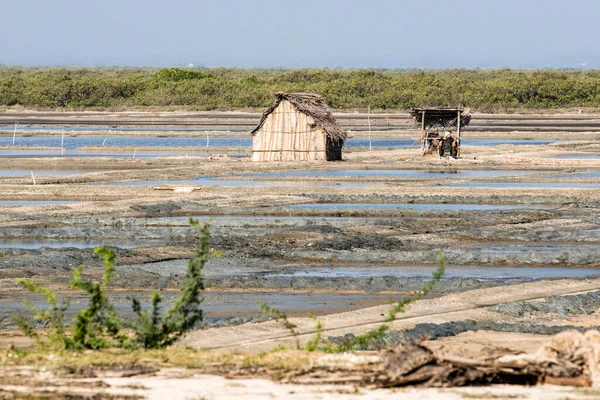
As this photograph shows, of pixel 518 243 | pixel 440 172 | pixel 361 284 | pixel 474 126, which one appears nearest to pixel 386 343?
pixel 361 284

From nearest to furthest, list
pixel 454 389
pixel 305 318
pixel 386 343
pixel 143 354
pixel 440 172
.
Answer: pixel 454 389 < pixel 143 354 < pixel 386 343 < pixel 305 318 < pixel 440 172

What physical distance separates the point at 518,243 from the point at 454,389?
1147 centimetres

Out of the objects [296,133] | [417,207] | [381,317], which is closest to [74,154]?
[296,133]

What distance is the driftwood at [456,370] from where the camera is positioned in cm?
→ 798

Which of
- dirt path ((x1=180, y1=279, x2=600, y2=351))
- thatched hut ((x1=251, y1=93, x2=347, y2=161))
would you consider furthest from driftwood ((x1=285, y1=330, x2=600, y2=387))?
thatched hut ((x1=251, y1=93, x2=347, y2=161))

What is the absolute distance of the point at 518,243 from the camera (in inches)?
751

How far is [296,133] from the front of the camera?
1423 inches

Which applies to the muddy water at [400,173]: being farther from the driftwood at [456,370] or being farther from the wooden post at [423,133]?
the driftwood at [456,370]

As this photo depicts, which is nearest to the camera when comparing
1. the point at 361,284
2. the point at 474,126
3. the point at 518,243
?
the point at 361,284

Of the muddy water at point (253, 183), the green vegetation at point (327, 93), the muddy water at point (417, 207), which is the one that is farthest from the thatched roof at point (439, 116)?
the green vegetation at point (327, 93)

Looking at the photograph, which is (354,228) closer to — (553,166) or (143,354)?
(143,354)

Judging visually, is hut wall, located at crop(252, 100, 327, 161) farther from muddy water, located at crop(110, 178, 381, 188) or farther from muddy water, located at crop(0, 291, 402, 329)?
muddy water, located at crop(0, 291, 402, 329)

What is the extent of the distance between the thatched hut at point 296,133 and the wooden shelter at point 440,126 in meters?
3.22

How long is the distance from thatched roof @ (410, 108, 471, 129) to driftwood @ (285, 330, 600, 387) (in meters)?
30.1
